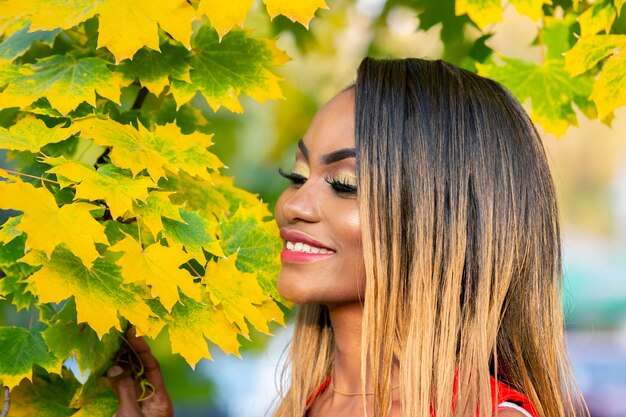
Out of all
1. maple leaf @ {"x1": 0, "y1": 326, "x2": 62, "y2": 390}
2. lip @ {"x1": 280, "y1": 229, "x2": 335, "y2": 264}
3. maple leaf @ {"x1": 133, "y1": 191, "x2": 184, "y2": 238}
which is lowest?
maple leaf @ {"x1": 0, "y1": 326, "x2": 62, "y2": 390}

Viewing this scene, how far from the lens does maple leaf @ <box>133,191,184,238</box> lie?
1840 mm

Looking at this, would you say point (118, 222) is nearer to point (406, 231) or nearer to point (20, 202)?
point (20, 202)

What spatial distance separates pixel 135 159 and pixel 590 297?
981cm

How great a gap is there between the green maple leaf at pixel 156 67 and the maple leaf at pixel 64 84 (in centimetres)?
7

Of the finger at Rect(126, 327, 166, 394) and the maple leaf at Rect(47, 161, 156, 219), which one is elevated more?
the maple leaf at Rect(47, 161, 156, 219)

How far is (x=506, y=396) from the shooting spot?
1.83 metres

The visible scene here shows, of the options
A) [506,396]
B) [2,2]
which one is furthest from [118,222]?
[506,396]

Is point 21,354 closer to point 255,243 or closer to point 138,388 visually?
point 138,388

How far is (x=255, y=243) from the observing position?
214cm

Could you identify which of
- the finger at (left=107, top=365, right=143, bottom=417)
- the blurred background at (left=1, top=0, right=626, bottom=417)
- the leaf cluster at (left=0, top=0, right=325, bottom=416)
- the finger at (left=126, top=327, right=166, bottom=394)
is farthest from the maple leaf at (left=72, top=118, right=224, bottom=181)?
the finger at (left=107, top=365, right=143, bottom=417)

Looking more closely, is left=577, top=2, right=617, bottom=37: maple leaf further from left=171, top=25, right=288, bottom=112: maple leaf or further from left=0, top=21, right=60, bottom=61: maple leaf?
left=0, top=21, right=60, bottom=61: maple leaf

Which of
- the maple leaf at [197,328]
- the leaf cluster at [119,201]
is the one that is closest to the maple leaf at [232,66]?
the leaf cluster at [119,201]

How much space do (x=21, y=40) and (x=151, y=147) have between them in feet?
1.51

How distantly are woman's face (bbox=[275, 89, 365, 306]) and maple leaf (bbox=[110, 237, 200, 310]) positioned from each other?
0.80 ft
